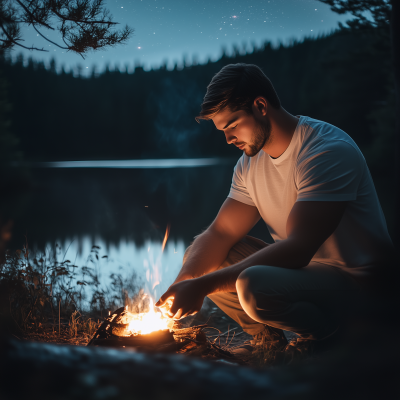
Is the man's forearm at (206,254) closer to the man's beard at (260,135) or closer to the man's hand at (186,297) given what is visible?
the man's hand at (186,297)

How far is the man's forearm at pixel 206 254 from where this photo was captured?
2.27 m

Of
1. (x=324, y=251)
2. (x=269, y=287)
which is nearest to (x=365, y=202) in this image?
(x=324, y=251)

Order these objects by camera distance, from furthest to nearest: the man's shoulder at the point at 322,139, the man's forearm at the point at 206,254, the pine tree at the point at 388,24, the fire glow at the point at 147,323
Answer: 1. the pine tree at the point at 388,24
2. the man's forearm at the point at 206,254
3. the fire glow at the point at 147,323
4. the man's shoulder at the point at 322,139

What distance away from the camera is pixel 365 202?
1.95 metres

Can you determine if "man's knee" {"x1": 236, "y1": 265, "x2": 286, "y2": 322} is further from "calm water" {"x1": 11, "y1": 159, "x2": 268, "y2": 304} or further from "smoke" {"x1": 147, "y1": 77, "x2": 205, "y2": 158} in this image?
"smoke" {"x1": 147, "y1": 77, "x2": 205, "y2": 158}

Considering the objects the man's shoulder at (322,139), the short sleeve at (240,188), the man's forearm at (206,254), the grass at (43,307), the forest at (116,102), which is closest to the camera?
the man's shoulder at (322,139)

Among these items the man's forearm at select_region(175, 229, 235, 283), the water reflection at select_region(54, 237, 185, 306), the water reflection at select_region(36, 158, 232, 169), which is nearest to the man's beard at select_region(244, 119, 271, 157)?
the man's forearm at select_region(175, 229, 235, 283)

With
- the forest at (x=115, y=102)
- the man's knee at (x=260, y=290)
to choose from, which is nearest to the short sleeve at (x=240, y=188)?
the man's knee at (x=260, y=290)

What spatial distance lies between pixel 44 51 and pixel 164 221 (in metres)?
9.02

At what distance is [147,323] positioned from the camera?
212 centimetres

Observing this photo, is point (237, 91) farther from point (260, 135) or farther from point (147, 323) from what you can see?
point (147, 323)

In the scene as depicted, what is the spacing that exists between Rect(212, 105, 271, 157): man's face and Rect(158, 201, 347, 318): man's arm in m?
0.53

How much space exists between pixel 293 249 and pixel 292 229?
0.10m

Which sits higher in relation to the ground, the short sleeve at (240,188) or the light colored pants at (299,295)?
the short sleeve at (240,188)
